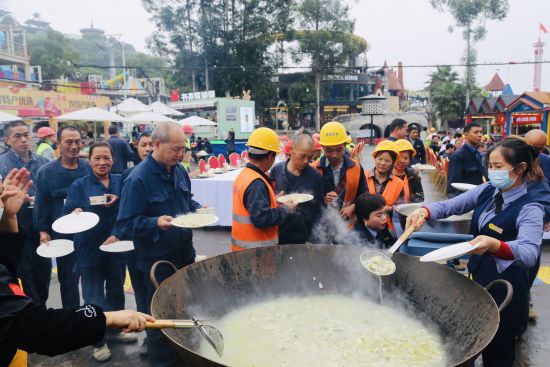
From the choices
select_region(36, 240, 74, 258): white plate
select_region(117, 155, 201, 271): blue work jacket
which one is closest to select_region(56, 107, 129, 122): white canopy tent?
select_region(36, 240, 74, 258): white plate

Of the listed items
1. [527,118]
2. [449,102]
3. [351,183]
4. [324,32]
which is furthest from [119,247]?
[449,102]

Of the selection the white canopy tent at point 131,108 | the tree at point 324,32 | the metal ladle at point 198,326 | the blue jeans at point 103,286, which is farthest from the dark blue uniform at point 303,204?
the tree at point 324,32

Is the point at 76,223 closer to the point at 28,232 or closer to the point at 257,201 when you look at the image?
the point at 28,232

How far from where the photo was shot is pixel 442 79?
160 feet

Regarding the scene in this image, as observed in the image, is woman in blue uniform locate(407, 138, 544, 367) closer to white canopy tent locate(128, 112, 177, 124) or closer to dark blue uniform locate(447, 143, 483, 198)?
dark blue uniform locate(447, 143, 483, 198)

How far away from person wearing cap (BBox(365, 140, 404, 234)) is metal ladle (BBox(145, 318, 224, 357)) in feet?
7.46

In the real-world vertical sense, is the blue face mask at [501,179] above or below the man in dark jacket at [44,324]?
above

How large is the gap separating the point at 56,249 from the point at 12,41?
31.4 metres

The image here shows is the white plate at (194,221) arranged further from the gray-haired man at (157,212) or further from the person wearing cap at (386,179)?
the person wearing cap at (386,179)

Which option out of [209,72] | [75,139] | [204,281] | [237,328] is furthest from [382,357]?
[209,72]

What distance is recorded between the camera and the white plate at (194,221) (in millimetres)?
2545

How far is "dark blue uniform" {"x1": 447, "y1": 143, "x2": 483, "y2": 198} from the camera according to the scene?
4828 millimetres

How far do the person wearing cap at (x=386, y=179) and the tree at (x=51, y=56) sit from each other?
2068 inches

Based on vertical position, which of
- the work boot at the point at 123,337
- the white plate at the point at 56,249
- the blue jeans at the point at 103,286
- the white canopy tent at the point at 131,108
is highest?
the white canopy tent at the point at 131,108
